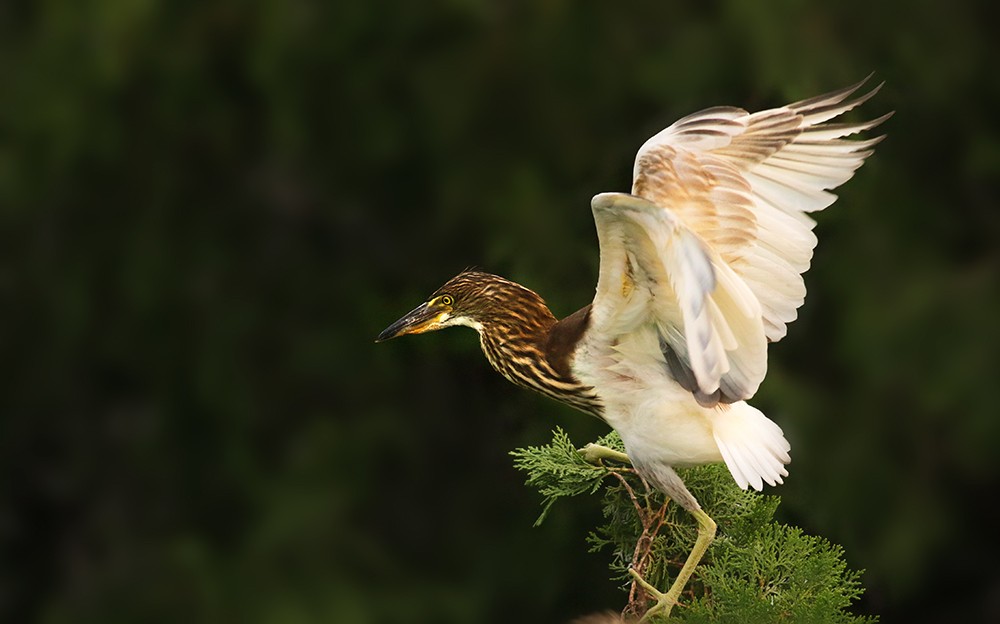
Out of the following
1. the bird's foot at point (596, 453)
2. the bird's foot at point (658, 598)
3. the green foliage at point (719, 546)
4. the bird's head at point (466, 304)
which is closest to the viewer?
the green foliage at point (719, 546)

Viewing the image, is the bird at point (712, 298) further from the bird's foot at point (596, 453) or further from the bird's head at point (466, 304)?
the bird's head at point (466, 304)

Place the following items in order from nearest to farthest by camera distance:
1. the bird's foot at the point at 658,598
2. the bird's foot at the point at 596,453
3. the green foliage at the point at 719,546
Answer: the green foliage at the point at 719,546, the bird's foot at the point at 658,598, the bird's foot at the point at 596,453

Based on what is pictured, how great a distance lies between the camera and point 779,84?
174 inches

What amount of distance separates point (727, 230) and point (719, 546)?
18.5 inches

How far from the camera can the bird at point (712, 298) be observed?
2.55m

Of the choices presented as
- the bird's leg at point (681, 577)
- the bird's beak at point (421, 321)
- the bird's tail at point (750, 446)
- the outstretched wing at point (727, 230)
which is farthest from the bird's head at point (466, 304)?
the bird's leg at point (681, 577)

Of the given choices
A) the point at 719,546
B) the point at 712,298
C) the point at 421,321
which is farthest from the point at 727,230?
the point at 421,321

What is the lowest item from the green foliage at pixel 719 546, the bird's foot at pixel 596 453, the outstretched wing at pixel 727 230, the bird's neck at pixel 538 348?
the green foliage at pixel 719 546

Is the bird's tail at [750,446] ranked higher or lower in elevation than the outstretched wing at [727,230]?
lower

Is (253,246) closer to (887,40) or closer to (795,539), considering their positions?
(887,40)

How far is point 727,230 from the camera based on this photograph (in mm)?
2641

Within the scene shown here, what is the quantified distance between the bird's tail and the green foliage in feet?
0.17

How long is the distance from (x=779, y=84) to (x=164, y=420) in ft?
7.22

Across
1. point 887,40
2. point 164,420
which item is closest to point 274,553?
point 164,420
